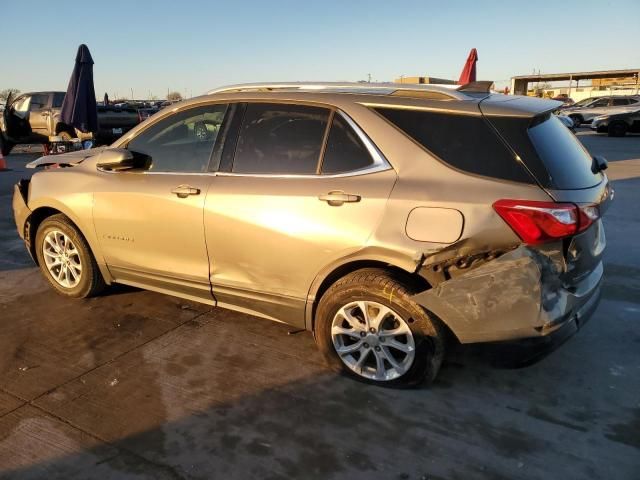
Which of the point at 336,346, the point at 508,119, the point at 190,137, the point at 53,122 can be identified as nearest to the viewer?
the point at 508,119

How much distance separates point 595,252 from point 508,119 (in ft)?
3.17

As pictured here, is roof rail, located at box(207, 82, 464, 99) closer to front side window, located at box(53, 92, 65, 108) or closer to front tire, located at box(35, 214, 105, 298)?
front tire, located at box(35, 214, 105, 298)

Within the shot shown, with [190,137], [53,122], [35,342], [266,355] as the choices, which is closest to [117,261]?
[35,342]

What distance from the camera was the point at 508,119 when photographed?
265 cm

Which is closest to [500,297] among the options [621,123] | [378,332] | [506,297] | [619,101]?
[506,297]

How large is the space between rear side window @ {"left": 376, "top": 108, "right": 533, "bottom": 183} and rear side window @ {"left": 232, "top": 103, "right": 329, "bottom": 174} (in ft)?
1.67

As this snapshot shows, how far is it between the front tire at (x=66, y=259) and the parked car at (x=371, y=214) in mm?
454

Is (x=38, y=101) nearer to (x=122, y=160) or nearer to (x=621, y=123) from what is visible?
(x=122, y=160)

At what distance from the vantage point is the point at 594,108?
26125 mm

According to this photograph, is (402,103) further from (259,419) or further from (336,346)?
(259,419)

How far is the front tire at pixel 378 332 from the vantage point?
279cm

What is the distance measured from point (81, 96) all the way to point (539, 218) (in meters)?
9.26

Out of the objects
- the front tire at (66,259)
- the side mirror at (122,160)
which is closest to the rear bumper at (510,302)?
the side mirror at (122,160)

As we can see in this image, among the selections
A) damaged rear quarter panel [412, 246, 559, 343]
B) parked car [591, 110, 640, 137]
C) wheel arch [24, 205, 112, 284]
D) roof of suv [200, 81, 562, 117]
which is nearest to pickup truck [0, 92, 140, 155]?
wheel arch [24, 205, 112, 284]
